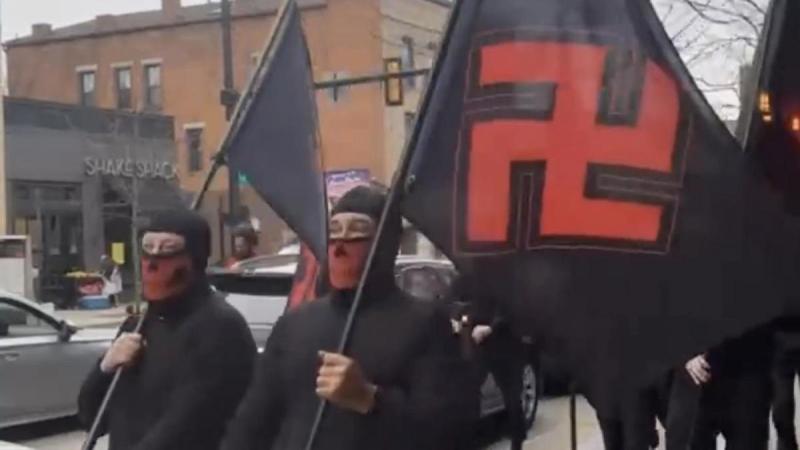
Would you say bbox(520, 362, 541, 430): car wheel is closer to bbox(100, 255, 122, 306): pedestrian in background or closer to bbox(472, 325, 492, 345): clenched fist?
bbox(472, 325, 492, 345): clenched fist

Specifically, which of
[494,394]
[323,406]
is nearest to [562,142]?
[323,406]

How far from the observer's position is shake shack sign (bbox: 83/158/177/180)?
43.6m

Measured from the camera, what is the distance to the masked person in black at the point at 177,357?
4.65 metres

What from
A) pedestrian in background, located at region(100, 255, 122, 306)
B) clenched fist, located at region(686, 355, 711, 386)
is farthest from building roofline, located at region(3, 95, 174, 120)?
clenched fist, located at region(686, 355, 711, 386)

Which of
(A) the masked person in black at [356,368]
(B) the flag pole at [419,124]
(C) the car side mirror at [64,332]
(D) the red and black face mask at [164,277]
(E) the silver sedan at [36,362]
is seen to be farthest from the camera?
(C) the car side mirror at [64,332]

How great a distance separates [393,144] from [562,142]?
46.7 m

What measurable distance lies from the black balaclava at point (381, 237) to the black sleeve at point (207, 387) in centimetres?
65

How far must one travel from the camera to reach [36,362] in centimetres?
1238

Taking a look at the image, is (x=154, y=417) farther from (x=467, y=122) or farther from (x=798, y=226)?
(x=798, y=226)

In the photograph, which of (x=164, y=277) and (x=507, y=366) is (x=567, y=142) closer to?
(x=164, y=277)

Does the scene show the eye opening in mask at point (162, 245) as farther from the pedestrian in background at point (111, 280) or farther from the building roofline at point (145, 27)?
the building roofline at point (145, 27)

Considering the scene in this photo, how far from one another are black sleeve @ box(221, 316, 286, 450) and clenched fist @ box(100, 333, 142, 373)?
1.92ft

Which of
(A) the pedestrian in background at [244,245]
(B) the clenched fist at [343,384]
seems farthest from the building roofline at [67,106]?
(B) the clenched fist at [343,384]

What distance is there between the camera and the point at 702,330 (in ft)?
14.2
